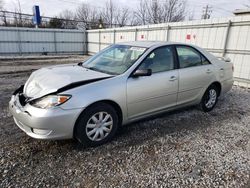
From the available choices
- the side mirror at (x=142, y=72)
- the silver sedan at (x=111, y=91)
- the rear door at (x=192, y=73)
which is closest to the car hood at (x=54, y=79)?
the silver sedan at (x=111, y=91)

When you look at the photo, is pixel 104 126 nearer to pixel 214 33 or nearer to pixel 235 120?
pixel 235 120

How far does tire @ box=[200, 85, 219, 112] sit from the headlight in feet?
10.2

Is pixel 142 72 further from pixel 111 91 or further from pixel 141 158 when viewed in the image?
pixel 141 158

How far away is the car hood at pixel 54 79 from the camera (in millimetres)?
2625

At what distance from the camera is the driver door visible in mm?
3027

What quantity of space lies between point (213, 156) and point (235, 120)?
1730 mm

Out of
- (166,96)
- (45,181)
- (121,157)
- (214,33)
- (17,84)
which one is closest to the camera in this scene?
(45,181)

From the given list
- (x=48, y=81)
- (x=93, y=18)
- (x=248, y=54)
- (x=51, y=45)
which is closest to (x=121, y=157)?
(x=48, y=81)

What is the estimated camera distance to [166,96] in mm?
3449

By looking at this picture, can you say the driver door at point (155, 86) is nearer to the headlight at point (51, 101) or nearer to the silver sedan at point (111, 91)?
the silver sedan at point (111, 91)

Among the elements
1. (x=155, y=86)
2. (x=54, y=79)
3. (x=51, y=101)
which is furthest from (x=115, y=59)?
(x=51, y=101)

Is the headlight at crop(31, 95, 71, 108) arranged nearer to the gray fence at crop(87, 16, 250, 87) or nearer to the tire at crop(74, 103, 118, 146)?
the tire at crop(74, 103, 118, 146)

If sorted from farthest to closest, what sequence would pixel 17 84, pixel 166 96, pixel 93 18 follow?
pixel 93 18, pixel 17 84, pixel 166 96

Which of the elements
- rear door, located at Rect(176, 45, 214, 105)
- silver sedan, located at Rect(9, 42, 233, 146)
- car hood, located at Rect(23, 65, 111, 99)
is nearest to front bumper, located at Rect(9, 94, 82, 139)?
silver sedan, located at Rect(9, 42, 233, 146)
